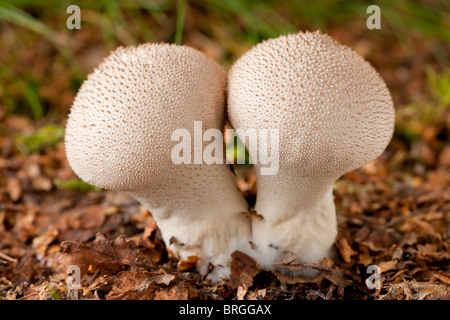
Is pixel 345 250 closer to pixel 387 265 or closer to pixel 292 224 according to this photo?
pixel 387 265

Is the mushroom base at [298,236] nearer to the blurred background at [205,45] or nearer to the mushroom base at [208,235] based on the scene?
the mushroom base at [208,235]

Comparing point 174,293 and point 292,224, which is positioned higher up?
point 292,224

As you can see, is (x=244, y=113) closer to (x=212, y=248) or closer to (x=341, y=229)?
(x=212, y=248)

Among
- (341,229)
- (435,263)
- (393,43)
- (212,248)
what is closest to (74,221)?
(212,248)

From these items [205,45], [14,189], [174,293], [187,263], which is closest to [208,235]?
[187,263]

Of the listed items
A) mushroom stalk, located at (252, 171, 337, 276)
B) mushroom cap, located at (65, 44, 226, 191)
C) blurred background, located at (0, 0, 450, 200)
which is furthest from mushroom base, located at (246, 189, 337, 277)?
blurred background, located at (0, 0, 450, 200)

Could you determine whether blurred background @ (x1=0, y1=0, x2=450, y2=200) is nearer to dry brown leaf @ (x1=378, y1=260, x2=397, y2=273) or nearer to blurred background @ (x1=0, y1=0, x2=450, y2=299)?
blurred background @ (x1=0, y1=0, x2=450, y2=299)

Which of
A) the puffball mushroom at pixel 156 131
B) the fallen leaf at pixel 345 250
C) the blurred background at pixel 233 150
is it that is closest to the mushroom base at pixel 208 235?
the puffball mushroom at pixel 156 131

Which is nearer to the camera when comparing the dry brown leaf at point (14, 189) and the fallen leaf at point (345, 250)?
the fallen leaf at point (345, 250)
